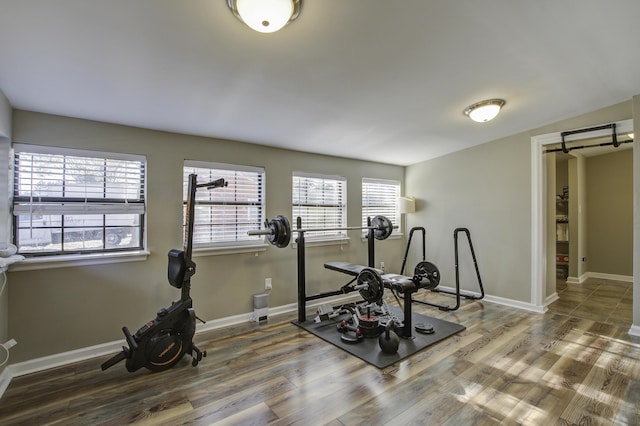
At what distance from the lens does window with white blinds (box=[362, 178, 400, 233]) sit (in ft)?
16.4

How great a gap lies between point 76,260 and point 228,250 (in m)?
1.38

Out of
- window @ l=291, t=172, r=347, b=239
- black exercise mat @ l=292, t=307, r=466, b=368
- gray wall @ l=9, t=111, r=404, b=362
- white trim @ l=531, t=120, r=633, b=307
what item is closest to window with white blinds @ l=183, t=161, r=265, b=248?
gray wall @ l=9, t=111, r=404, b=362

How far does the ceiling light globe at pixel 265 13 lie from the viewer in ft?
4.91

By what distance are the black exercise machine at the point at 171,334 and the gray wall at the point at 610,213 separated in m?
7.21

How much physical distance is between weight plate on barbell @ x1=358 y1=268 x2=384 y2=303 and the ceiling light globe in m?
2.32

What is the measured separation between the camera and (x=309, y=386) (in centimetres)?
217

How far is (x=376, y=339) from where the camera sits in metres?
2.97

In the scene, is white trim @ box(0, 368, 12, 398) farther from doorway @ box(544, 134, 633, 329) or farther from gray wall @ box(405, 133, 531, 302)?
doorway @ box(544, 134, 633, 329)

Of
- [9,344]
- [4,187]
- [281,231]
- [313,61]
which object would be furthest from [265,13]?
[9,344]

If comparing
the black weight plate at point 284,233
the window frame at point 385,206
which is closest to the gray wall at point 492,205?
the window frame at point 385,206

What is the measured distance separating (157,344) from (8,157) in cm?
193

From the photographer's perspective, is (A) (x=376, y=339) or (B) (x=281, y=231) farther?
(B) (x=281, y=231)

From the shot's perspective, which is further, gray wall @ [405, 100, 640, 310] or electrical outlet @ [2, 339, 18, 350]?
gray wall @ [405, 100, 640, 310]

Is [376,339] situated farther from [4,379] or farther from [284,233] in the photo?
[4,379]
